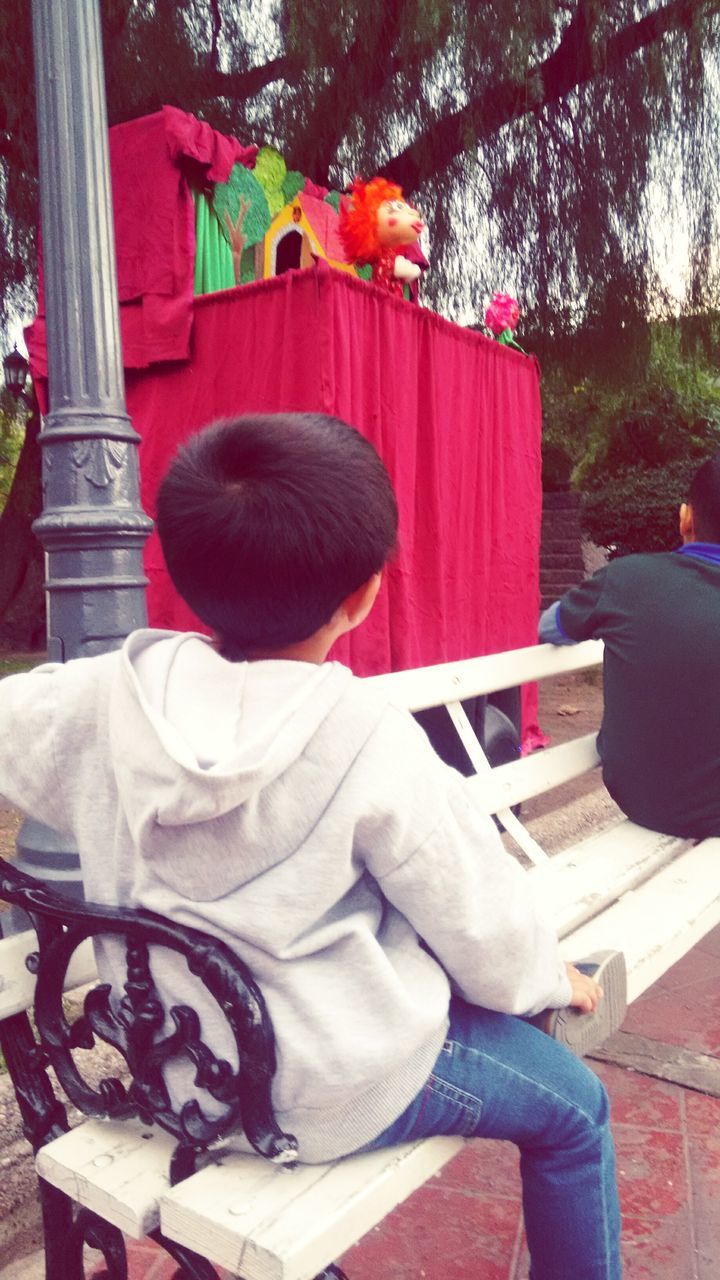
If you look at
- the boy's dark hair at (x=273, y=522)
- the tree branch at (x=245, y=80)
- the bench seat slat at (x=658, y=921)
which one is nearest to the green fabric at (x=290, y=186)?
the tree branch at (x=245, y=80)

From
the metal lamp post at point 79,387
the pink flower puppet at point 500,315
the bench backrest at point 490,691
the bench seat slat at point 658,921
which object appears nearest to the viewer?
the bench seat slat at point 658,921

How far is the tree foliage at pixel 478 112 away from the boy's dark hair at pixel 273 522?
5890 mm

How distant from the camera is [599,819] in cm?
393

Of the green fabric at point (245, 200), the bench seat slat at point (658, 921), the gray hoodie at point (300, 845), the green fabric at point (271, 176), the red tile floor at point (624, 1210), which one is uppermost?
the green fabric at point (271, 176)

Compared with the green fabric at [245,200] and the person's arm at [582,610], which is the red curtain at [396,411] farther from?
the person's arm at [582,610]

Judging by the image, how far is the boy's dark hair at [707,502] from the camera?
2.35 m

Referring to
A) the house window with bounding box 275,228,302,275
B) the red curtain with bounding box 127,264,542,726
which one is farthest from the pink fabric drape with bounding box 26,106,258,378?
the house window with bounding box 275,228,302,275

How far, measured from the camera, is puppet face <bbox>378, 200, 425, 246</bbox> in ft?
12.8

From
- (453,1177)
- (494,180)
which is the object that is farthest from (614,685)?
(494,180)

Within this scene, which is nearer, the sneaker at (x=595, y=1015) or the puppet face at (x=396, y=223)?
the sneaker at (x=595, y=1015)

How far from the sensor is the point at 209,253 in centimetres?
398

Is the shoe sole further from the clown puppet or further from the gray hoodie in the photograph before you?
the clown puppet

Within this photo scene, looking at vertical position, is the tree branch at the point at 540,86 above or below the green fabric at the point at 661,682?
above

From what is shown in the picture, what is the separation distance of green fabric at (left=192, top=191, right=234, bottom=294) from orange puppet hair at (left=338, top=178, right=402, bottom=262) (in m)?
0.49
